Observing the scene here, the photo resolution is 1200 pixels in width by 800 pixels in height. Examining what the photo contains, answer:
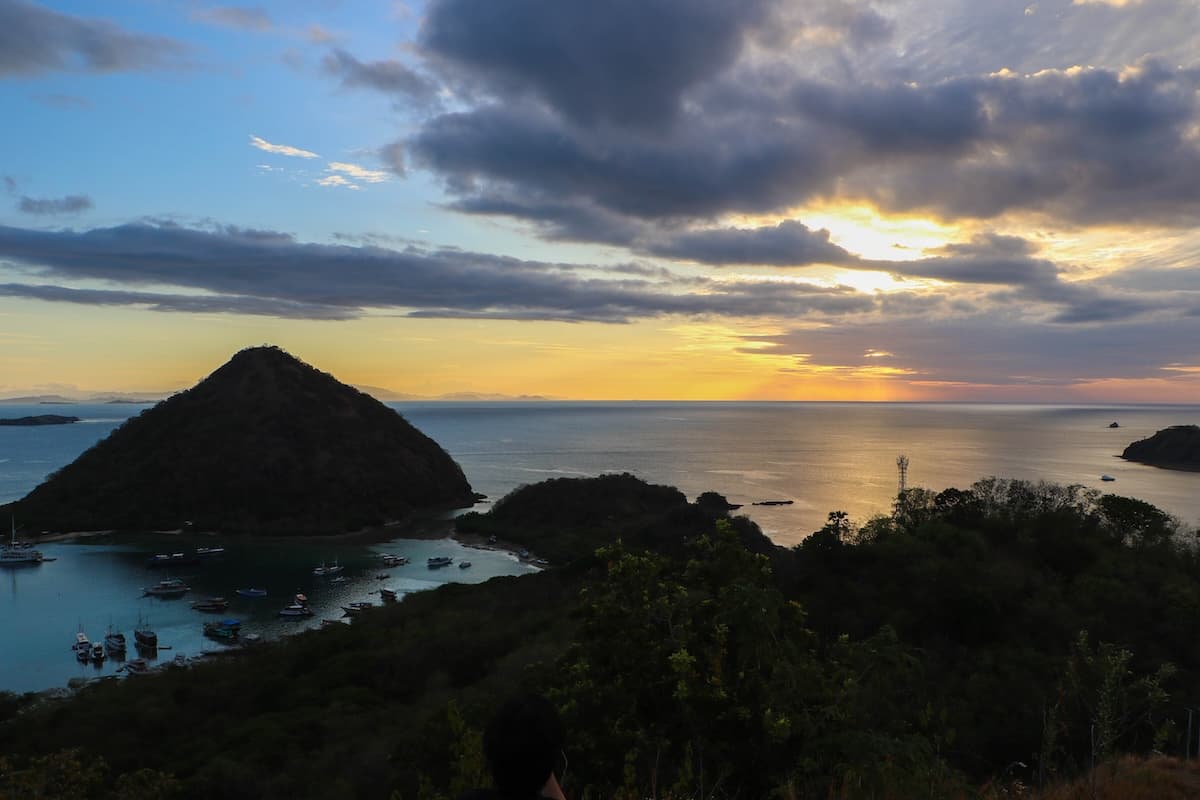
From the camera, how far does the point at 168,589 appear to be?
69.3 meters

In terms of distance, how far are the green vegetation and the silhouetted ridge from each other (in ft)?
203

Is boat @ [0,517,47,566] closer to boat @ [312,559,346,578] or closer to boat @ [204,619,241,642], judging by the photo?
boat @ [312,559,346,578]

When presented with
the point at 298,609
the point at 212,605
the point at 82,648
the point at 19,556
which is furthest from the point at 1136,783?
the point at 19,556

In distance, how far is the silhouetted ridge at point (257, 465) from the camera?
342ft

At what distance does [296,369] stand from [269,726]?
395 ft

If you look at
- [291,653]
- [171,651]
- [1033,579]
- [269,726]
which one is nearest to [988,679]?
[1033,579]

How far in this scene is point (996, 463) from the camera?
15450 cm

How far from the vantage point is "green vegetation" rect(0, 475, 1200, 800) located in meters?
9.73

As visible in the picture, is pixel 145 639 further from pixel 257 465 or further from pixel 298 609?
pixel 257 465

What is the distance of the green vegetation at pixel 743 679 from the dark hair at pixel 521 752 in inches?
189

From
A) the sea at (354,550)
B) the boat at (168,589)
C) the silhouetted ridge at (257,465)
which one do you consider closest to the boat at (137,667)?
the sea at (354,550)

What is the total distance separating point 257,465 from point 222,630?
61.7m

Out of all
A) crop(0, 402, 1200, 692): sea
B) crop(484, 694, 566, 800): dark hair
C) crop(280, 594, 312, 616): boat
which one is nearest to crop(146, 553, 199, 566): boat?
crop(0, 402, 1200, 692): sea

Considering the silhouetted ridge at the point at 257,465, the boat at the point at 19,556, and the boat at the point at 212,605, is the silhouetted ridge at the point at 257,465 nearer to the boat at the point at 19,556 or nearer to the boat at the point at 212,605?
the boat at the point at 19,556
